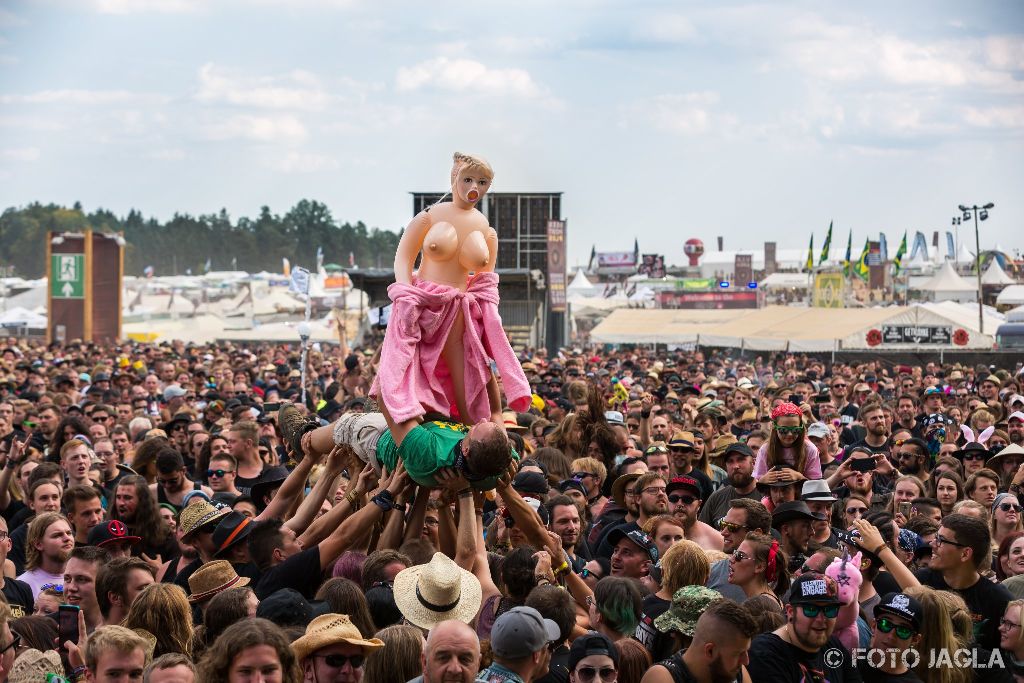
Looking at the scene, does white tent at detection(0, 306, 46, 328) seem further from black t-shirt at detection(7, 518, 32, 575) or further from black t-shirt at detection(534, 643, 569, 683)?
black t-shirt at detection(534, 643, 569, 683)

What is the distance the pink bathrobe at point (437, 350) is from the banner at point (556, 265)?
31.8 metres

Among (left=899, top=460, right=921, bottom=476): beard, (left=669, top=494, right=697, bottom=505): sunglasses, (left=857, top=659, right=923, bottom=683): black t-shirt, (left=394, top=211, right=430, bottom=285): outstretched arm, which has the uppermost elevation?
(left=394, top=211, right=430, bottom=285): outstretched arm

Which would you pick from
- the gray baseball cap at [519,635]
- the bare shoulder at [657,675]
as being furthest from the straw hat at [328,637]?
the bare shoulder at [657,675]

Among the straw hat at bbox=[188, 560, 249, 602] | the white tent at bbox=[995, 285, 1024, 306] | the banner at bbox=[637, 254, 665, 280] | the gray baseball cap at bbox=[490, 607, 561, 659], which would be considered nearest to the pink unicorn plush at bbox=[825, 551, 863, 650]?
the gray baseball cap at bbox=[490, 607, 561, 659]

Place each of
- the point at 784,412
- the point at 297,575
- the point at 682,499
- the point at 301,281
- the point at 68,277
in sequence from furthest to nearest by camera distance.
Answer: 1. the point at 68,277
2. the point at 301,281
3. the point at 784,412
4. the point at 682,499
5. the point at 297,575

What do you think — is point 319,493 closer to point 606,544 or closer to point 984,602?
point 606,544

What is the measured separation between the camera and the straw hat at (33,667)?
4.23 meters

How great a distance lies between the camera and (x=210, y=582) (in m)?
5.32

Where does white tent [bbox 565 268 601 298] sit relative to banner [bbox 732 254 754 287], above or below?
below

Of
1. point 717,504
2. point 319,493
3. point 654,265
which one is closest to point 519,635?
point 319,493

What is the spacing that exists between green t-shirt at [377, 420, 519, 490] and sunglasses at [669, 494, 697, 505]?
5.04ft

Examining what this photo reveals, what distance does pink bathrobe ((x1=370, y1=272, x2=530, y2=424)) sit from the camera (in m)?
6.24

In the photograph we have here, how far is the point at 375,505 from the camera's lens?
6.00 meters

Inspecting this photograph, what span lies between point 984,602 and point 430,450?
2.57m
